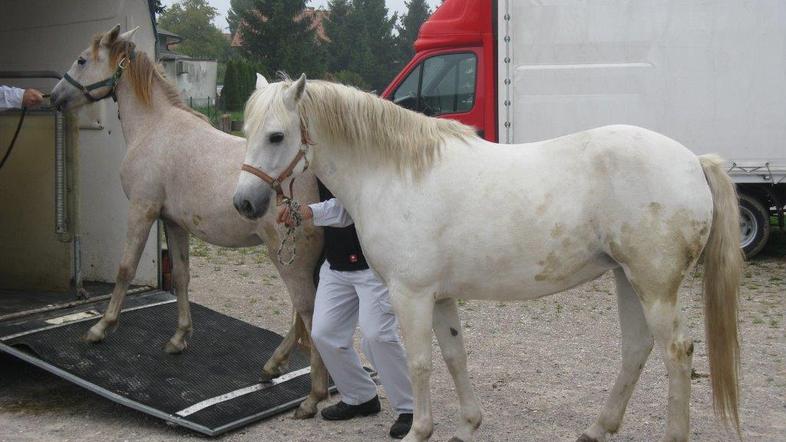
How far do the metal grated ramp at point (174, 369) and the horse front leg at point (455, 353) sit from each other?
3.63 ft

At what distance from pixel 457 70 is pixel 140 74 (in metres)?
5.18

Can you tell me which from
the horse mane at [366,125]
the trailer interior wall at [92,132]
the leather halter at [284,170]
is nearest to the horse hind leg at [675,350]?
the horse mane at [366,125]

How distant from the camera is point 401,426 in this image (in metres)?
4.35

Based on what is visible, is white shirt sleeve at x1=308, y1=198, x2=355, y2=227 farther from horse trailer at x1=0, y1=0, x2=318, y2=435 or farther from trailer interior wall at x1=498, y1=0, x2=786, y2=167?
trailer interior wall at x1=498, y1=0, x2=786, y2=167

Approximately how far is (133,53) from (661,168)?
3120mm

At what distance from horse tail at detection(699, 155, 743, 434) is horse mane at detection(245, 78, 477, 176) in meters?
1.07

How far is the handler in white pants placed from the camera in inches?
166

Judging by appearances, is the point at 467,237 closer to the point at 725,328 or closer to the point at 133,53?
the point at 725,328

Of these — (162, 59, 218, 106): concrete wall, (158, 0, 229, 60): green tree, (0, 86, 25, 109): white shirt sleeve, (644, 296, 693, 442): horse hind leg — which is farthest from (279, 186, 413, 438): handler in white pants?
(158, 0, 229, 60): green tree

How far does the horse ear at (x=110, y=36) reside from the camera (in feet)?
16.7

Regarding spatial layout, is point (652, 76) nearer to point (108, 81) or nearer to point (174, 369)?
point (108, 81)

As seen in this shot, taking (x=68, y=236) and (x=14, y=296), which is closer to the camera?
(x=68, y=236)

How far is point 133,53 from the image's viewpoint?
5.21 meters

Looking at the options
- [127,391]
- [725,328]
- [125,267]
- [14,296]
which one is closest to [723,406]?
[725,328]
